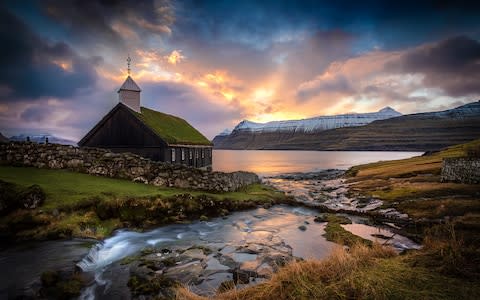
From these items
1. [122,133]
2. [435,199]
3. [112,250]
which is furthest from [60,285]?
[122,133]

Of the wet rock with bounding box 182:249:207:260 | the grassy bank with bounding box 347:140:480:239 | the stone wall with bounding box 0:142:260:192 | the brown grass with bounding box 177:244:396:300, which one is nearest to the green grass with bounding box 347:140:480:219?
the grassy bank with bounding box 347:140:480:239

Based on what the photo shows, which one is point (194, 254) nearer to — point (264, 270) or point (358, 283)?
point (264, 270)

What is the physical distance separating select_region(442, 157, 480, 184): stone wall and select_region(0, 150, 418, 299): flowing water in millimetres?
15087

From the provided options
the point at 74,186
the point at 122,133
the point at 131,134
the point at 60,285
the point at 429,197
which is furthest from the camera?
the point at 122,133

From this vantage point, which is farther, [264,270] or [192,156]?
[192,156]

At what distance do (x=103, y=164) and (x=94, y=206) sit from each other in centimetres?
848

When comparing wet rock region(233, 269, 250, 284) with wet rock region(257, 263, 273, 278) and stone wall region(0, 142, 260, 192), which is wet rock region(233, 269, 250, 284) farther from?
stone wall region(0, 142, 260, 192)

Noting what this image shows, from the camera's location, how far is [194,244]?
13.9 m

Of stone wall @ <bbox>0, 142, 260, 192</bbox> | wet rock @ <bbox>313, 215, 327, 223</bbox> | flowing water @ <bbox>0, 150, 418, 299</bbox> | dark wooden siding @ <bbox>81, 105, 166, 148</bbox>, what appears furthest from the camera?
dark wooden siding @ <bbox>81, 105, 166, 148</bbox>

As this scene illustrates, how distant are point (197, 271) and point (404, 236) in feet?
43.3

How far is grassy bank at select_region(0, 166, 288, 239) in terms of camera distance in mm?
13312

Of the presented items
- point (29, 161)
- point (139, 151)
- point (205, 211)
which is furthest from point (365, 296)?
point (139, 151)

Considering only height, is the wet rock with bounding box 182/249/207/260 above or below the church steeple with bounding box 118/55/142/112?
below

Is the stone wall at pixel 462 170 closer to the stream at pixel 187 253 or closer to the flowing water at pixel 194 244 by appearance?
the flowing water at pixel 194 244
